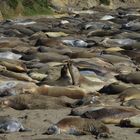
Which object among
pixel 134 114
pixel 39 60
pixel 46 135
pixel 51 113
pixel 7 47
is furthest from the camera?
pixel 7 47

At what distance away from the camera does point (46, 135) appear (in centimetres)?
669

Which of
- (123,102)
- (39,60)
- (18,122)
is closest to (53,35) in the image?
(39,60)

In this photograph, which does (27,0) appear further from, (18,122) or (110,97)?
(18,122)

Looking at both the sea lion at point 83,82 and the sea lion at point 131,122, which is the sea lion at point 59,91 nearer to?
the sea lion at point 83,82

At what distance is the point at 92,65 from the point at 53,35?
22.5 ft

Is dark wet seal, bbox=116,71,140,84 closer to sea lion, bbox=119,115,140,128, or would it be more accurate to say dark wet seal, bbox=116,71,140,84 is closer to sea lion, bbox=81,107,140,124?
sea lion, bbox=81,107,140,124

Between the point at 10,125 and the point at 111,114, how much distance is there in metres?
1.25

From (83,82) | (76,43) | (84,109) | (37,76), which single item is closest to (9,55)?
(37,76)

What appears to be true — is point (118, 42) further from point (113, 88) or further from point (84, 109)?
point (84, 109)

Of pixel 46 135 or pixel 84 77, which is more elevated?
pixel 46 135

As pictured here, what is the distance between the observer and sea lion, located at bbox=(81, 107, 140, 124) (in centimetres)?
721

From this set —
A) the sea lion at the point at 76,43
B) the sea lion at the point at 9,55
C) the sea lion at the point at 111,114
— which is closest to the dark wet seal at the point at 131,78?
the sea lion at the point at 9,55

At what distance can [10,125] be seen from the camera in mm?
6773

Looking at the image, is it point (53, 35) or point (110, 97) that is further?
point (53, 35)
